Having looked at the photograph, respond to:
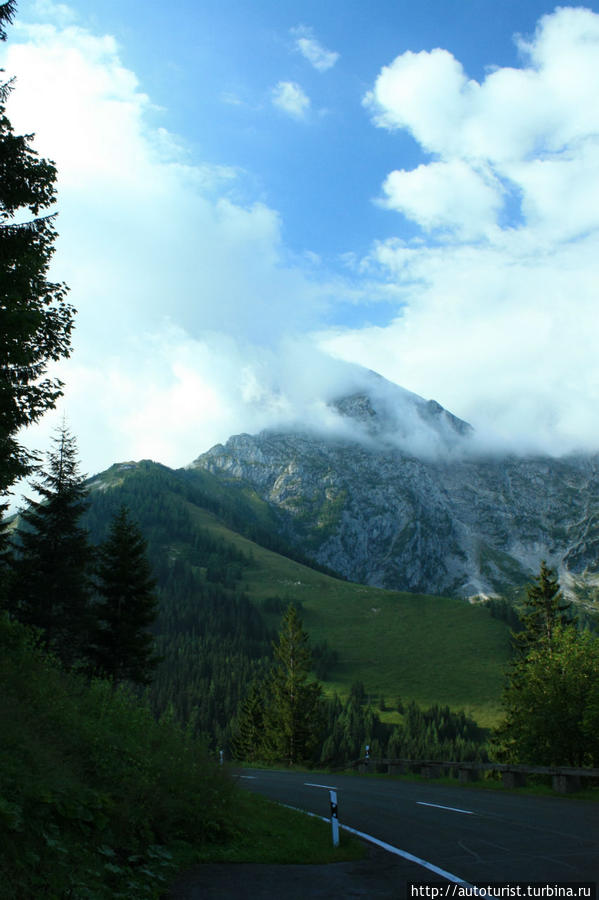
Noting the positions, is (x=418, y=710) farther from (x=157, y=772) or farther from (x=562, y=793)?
(x=157, y=772)

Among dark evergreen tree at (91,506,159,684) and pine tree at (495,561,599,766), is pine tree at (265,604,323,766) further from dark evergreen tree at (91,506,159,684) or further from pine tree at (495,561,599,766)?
pine tree at (495,561,599,766)

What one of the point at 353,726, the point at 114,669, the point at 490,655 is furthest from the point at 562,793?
the point at 490,655

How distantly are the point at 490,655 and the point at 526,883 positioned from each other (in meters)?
193

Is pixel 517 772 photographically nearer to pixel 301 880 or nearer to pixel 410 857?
pixel 410 857

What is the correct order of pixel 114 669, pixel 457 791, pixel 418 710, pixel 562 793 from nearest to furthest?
pixel 562 793, pixel 457 791, pixel 114 669, pixel 418 710

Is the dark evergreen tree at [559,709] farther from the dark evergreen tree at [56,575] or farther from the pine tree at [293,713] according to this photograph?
the pine tree at [293,713]

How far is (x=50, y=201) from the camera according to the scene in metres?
13.8

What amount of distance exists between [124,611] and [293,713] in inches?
1077

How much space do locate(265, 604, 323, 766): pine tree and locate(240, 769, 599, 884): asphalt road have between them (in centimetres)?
3249

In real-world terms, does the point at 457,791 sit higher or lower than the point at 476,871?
lower

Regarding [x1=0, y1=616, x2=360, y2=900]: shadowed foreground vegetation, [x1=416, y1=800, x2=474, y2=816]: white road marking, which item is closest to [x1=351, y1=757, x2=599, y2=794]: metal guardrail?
[x1=416, y1=800, x2=474, y2=816]: white road marking

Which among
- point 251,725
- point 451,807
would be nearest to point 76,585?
point 451,807

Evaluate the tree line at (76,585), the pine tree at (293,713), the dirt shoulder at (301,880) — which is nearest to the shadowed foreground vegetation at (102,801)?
the dirt shoulder at (301,880)

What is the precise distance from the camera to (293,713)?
173 feet
